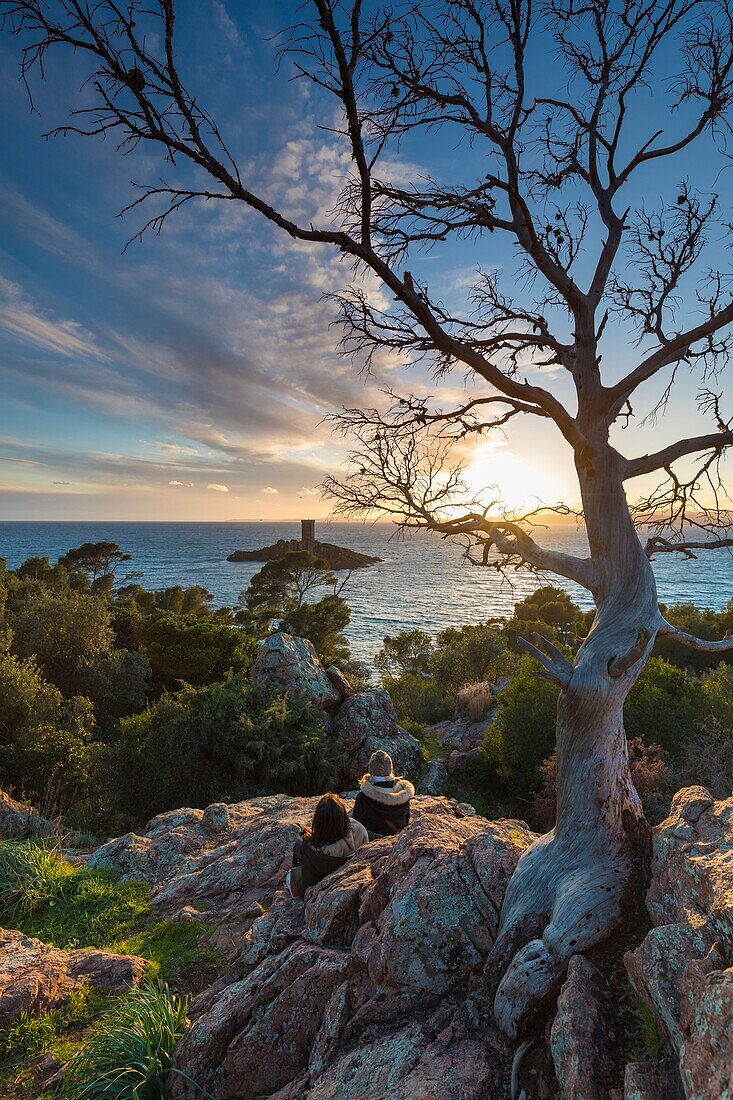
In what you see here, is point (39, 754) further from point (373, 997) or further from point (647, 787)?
point (647, 787)

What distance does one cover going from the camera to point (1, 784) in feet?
39.0

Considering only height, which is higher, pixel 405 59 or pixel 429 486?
pixel 405 59

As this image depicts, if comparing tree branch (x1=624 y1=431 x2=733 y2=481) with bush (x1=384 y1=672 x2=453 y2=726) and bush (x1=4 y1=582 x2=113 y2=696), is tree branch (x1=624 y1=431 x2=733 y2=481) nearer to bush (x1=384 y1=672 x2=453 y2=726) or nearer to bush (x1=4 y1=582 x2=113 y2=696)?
bush (x1=384 y1=672 x2=453 y2=726)

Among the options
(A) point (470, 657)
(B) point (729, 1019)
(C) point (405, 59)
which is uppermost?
(C) point (405, 59)

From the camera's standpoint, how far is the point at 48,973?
4.90 meters

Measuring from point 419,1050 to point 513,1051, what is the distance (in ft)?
1.94

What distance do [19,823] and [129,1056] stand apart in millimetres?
7040

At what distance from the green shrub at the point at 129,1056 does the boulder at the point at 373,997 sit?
174mm

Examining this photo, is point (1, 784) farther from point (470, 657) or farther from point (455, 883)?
point (470, 657)

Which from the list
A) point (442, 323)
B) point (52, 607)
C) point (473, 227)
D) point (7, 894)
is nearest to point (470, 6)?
point (473, 227)

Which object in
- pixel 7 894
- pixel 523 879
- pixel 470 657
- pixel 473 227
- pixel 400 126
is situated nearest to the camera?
pixel 523 879

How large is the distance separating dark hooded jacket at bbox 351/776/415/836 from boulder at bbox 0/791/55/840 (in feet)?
21.4

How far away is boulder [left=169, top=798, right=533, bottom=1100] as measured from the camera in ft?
10.2

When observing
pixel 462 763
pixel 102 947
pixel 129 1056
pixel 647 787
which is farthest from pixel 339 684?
pixel 129 1056
